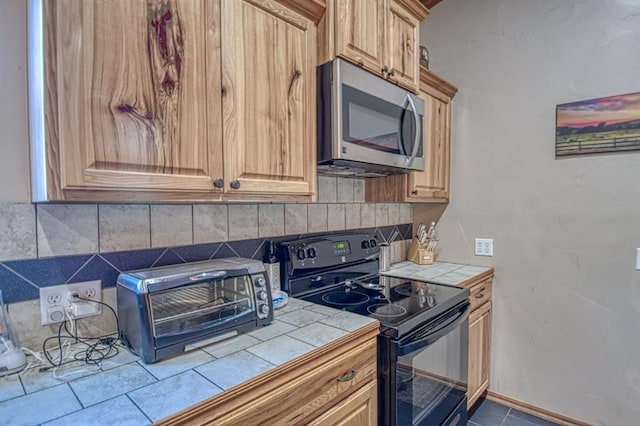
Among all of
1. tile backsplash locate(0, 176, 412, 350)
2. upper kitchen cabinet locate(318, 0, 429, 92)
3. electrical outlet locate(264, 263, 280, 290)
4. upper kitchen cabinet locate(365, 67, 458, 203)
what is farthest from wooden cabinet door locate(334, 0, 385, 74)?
electrical outlet locate(264, 263, 280, 290)

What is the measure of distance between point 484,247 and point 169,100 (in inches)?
84.6

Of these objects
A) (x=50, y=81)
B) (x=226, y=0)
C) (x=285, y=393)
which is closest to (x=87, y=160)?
(x=50, y=81)

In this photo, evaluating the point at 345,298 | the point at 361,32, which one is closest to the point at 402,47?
the point at 361,32

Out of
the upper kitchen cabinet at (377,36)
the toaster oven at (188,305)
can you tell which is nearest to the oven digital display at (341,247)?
the toaster oven at (188,305)

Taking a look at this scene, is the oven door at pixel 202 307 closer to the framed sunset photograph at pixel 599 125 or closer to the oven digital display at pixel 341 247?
the oven digital display at pixel 341 247

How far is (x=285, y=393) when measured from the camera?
95 cm

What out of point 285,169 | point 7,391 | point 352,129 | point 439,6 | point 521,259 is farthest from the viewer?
point 439,6

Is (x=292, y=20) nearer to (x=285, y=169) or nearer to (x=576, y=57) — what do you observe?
(x=285, y=169)

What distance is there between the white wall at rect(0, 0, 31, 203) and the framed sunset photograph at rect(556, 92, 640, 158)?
2518 millimetres

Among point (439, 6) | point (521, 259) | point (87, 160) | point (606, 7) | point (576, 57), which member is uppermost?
point (439, 6)

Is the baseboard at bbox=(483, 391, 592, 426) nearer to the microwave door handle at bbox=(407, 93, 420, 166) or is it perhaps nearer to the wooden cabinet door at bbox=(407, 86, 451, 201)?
the wooden cabinet door at bbox=(407, 86, 451, 201)

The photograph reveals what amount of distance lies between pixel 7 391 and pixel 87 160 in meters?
0.59

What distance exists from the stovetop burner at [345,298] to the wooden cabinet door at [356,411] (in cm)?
38

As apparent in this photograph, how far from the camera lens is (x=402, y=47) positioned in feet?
5.91
